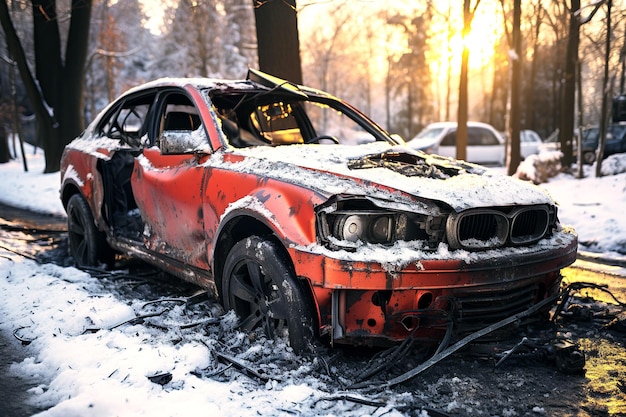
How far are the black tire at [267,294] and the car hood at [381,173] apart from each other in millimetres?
449

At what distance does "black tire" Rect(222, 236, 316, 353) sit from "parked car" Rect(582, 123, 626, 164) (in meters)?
20.1

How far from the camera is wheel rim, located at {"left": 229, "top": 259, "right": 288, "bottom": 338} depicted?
292cm

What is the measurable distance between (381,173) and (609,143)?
21.1 m

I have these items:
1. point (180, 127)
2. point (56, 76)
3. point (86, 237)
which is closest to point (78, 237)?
point (86, 237)

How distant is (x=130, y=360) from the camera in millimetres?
2795

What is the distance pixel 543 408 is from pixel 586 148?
21882 mm

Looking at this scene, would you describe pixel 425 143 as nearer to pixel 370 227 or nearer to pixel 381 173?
pixel 381 173

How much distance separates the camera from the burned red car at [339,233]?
2.66 m

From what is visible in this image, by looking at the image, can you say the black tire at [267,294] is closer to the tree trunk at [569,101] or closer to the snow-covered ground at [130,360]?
the snow-covered ground at [130,360]

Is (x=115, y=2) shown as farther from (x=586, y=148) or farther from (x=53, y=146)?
(x=586, y=148)

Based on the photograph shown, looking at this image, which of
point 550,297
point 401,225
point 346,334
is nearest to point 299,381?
point 346,334

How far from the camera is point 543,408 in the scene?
2.45m

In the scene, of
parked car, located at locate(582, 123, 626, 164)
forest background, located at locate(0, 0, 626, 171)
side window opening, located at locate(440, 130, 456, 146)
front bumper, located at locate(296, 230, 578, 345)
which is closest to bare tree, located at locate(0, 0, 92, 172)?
forest background, located at locate(0, 0, 626, 171)

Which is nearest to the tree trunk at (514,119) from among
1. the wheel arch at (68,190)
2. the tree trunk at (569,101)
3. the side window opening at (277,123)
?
the tree trunk at (569,101)
